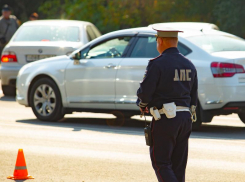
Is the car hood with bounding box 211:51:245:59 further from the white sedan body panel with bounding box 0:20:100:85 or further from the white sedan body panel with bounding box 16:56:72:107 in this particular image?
the white sedan body panel with bounding box 0:20:100:85

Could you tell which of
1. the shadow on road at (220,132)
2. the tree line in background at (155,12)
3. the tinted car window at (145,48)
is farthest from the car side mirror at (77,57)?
the tree line in background at (155,12)

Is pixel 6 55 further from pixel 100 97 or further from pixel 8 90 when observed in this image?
pixel 100 97

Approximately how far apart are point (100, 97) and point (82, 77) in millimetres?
485

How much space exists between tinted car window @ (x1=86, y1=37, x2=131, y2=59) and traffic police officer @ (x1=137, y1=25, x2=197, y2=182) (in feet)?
18.5

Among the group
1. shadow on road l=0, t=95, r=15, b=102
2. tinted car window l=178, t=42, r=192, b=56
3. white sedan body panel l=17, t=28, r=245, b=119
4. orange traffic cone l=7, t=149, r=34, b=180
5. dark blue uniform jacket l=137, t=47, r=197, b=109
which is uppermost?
dark blue uniform jacket l=137, t=47, r=197, b=109

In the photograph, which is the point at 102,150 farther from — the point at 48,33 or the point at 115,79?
the point at 48,33

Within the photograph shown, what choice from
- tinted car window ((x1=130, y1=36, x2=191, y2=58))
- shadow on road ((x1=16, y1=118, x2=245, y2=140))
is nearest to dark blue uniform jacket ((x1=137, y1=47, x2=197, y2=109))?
shadow on road ((x1=16, y1=118, x2=245, y2=140))

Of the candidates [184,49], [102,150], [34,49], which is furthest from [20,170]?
[34,49]

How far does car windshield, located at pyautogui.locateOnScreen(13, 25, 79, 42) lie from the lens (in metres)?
14.9

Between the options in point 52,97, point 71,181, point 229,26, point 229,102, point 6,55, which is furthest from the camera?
point 229,26

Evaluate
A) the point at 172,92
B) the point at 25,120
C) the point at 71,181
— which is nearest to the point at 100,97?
the point at 25,120

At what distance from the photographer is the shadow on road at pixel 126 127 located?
9953mm

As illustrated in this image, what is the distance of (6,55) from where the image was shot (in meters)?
14.8

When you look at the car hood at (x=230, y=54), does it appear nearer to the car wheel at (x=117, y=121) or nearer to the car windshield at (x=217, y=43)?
the car windshield at (x=217, y=43)
